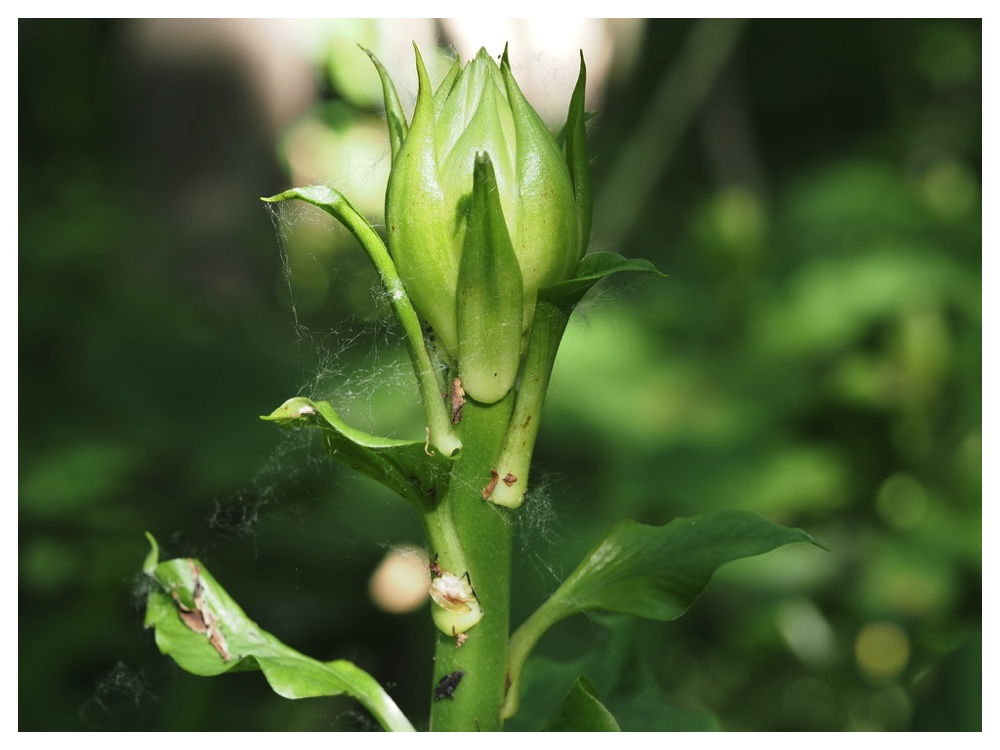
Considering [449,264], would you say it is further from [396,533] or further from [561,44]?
[396,533]

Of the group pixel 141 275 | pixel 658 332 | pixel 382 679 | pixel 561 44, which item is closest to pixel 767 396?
pixel 658 332

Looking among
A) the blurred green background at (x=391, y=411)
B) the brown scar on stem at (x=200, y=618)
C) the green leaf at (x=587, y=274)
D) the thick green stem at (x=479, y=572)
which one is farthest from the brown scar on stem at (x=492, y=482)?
the blurred green background at (x=391, y=411)

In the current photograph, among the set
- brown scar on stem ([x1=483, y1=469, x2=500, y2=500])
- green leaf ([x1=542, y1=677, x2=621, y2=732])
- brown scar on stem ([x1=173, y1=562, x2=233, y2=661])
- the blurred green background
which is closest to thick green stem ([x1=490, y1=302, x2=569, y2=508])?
brown scar on stem ([x1=483, y1=469, x2=500, y2=500])

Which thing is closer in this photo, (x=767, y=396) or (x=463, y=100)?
(x=463, y=100)

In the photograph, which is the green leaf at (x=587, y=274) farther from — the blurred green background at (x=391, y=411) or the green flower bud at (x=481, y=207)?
the blurred green background at (x=391, y=411)

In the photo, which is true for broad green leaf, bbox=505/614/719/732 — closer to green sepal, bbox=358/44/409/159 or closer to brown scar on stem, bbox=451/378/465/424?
brown scar on stem, bbox=451/378/465/424

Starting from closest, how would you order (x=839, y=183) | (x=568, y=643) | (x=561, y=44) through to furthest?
(x=561, y=44) → (x=568, y=643) → (x=839, y=183)

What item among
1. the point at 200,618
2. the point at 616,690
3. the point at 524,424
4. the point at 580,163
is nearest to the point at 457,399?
the point at 524,424
